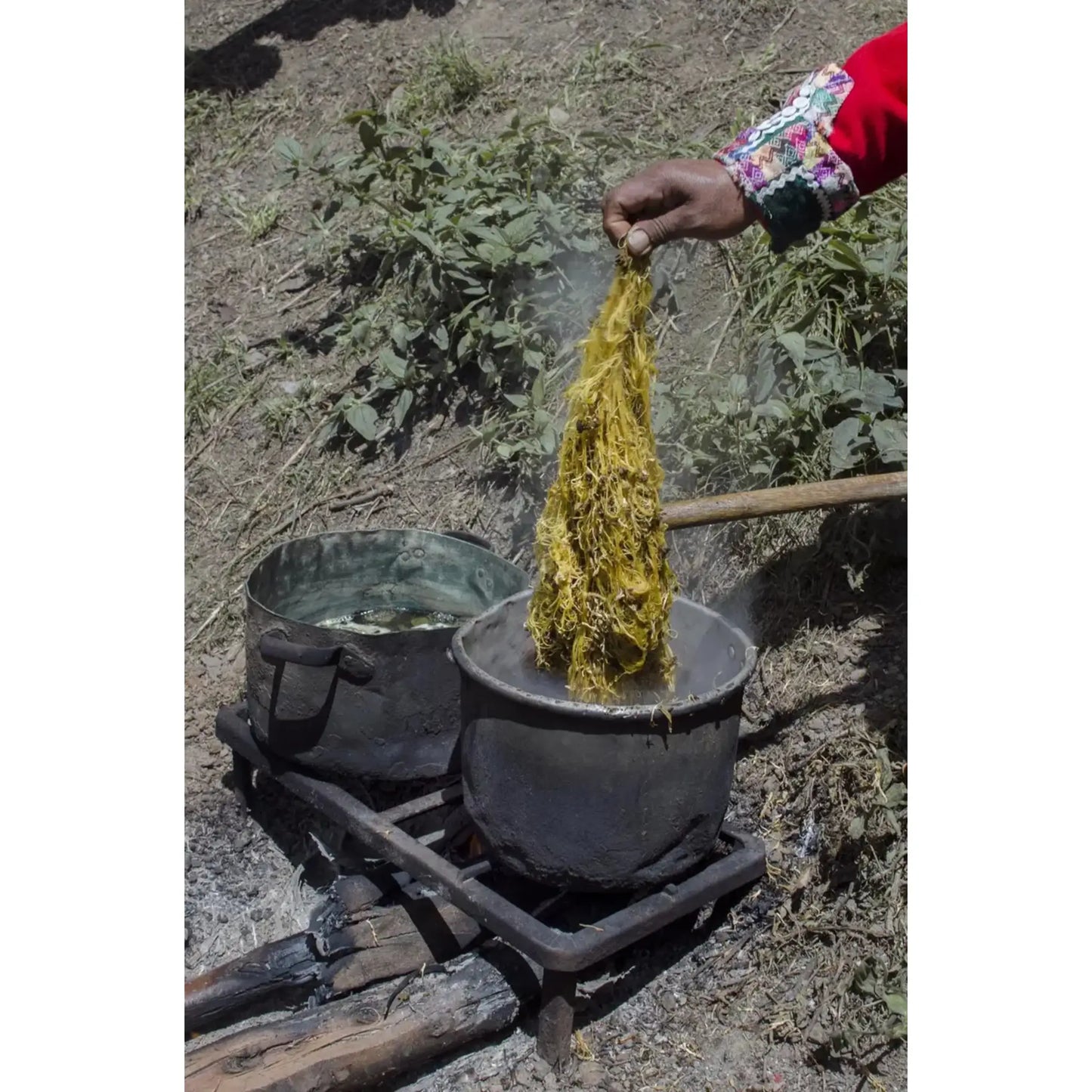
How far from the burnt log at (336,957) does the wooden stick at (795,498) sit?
1424 millimetres

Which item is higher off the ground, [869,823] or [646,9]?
[646,9]

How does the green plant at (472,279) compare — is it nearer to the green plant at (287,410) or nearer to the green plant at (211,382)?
the green plant at (287,410)

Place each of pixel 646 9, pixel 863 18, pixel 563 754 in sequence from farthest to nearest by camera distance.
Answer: pixel 646 9 → pixel 863 18 → pixel 563 754

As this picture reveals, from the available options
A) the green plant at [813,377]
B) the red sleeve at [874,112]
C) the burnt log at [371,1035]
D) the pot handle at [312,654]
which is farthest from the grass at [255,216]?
the burnt log at [371,1035]

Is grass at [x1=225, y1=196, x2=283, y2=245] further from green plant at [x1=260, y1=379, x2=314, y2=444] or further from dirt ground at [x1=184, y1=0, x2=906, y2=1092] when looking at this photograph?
green plant at [x1=260, y1=379, x2=314, y2=444]

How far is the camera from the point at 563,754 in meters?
2.97

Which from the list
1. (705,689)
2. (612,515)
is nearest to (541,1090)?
(705,689)

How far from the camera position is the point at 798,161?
3123 millimetres

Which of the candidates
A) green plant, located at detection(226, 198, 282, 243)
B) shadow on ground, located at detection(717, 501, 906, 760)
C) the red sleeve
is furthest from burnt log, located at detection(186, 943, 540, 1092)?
green plant, located at detection(226, 198, 282, 243)

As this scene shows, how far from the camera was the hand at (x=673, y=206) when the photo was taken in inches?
117

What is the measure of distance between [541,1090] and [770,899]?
89 cm

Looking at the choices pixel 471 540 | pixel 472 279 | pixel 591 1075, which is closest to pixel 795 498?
pixel 471 540

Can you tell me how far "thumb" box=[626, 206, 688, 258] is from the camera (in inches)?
115

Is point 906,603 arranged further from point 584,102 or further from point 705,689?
point 584,102
